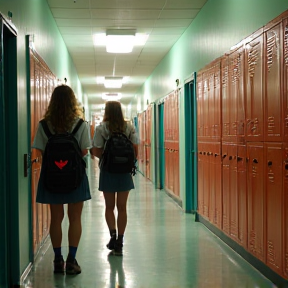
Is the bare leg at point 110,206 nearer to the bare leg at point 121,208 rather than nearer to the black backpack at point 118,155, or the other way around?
the bare leg at point 121,208

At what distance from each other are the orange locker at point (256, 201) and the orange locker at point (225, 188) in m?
0.79

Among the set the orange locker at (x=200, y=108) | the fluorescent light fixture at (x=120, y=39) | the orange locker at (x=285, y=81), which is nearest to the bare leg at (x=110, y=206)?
the orange locker at (x=285, y=81)

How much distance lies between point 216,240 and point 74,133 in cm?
240

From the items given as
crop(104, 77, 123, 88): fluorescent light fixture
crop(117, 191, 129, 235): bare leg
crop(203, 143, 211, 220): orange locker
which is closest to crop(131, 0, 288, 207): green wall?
crop(203, 143, 211, 220): orange locker

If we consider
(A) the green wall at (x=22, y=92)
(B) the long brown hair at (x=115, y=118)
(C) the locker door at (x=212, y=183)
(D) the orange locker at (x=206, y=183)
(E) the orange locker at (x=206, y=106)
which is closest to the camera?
(A) the green wall at (x=22, y=92)

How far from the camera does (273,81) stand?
370cm

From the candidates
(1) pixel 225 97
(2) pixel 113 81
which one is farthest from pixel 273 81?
(2) pixel 113 81

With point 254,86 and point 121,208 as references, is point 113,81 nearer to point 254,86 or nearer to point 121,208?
point 121,208

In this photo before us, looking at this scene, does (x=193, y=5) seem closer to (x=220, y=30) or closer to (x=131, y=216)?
(x=220, y=30)

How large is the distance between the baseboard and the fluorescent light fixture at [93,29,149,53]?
11.9 ft

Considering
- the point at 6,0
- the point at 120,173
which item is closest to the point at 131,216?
the point at 120,173

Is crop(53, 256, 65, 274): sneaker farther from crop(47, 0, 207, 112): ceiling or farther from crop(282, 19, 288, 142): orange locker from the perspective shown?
crop(47, 0, 207, 112): ceiling

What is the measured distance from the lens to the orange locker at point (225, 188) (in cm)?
520

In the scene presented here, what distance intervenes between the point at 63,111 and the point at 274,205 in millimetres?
1857
